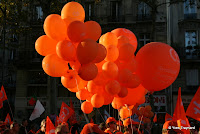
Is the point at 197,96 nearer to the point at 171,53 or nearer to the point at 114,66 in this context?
the point at 171,53

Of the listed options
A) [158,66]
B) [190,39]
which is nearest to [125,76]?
[158,66]

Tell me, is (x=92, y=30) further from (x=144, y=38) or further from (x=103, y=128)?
(x=144, y=38)

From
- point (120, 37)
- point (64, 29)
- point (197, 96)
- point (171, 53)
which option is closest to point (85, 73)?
point (64, 29)

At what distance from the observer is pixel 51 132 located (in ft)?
16.1

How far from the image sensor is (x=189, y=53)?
63.9 ft

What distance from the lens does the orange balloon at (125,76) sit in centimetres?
434

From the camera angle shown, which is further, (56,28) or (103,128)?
(103,128)

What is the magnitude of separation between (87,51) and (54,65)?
2.30 feet

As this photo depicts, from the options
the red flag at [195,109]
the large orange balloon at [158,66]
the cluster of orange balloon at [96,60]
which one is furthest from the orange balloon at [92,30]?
the red flag at [195,109]

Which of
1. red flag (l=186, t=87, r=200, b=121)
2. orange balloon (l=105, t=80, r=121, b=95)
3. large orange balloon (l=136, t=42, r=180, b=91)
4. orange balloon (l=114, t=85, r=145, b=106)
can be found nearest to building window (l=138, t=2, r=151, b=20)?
red flag (l=186, t=87, r=200, b=121)

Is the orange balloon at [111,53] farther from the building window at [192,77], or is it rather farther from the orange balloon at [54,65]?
the building window at [192,77]

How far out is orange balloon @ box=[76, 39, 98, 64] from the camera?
3686 millimetres

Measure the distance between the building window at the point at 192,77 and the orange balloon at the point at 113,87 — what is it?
16556 millimetres

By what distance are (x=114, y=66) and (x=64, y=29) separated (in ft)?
3.43
